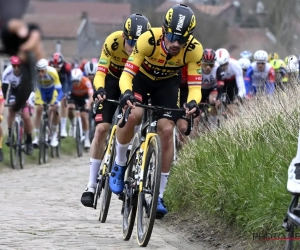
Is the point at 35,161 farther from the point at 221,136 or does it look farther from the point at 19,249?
the point at 19,249

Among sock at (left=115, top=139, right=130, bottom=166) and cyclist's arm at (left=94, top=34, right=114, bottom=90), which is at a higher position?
cyclist's arm at (left=94, top=34, right=114, bottom=90)

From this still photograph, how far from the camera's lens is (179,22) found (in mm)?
6754

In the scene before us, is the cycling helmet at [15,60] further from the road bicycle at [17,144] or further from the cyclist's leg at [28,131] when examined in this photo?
the cyclist's leg at [28,131]

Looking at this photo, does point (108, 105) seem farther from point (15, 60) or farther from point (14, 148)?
point (14, 148)

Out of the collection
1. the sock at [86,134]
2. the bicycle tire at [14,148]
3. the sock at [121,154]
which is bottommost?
the sock at [86,134]

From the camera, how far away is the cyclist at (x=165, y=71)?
6781 mm

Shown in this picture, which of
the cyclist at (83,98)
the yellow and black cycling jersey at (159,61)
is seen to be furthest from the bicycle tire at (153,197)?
the cyclist at (83,98)

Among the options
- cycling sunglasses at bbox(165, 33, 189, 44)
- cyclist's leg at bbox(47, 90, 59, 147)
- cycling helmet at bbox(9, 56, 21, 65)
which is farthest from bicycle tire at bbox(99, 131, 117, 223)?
cyclist's leg at bbox(47, 90, 59, 147)

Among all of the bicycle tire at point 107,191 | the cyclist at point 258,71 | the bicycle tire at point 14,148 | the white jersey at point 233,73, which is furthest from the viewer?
the cyclist at point 258,71

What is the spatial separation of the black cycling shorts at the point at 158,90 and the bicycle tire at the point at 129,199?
0.36 meters

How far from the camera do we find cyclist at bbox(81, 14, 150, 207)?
27.0 feet

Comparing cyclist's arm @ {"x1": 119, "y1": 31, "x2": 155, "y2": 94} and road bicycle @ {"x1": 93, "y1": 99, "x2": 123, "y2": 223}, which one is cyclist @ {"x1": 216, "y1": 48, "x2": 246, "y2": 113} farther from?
cyclist's arm @ {"x1": 119, "y1": 31, "x2": 155, "y2": 94}

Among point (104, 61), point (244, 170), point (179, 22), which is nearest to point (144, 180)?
point (244, 170)

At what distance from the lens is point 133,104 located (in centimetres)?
663
